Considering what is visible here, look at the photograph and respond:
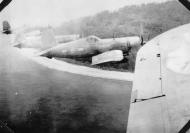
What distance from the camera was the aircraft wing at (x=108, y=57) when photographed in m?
3.72

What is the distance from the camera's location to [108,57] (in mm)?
3738

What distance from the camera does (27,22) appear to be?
3834mm

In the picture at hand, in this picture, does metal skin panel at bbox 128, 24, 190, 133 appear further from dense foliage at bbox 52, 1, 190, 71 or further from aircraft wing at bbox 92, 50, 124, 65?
aircraft wing at bbox 92, 50, 124, 65

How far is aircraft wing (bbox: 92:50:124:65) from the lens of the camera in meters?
3.72

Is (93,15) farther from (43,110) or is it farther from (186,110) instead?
(186,110)

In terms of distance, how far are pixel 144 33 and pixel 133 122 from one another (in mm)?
1088

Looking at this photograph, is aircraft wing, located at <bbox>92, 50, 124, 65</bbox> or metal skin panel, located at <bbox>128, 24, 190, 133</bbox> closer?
metal skin panel, located at <bbox>128, 24, 190, 133</bbox>

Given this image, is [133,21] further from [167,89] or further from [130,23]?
[167,89]

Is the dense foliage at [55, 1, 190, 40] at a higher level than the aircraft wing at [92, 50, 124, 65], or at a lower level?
higher

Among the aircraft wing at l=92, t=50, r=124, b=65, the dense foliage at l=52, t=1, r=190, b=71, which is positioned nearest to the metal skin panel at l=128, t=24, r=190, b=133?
the dense foliage at l=52, t=1, r=190, b=71

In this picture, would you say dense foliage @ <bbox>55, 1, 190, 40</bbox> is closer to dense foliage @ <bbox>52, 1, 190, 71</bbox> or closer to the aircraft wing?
dense foliage @ <bbox>52, 1, 190, 71</bbox>

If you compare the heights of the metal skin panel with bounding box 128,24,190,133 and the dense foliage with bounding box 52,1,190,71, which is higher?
the dense foliage with bounding box 52,1,190,71

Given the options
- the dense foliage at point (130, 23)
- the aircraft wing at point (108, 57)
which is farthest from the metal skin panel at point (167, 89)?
the aircraft wing at point (108, 57)

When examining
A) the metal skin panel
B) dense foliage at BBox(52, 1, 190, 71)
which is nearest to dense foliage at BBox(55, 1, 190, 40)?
dense foliage at BBox(52, 1, 190, 71)
